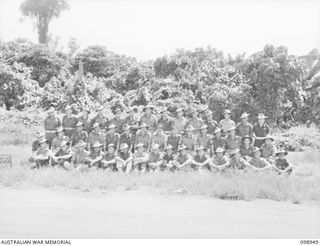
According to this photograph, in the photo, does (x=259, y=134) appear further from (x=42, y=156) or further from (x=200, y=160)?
(x=42, y=156)

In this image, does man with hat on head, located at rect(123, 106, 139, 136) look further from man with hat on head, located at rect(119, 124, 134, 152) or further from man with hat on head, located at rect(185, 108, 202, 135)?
man with hat on head, located at rect(185, 108, 202, 135)

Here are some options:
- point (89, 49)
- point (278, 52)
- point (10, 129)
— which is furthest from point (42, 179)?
point (89, 49)

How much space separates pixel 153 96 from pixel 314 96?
21.5 feet

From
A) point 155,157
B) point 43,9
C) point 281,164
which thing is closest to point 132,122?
point 155,157

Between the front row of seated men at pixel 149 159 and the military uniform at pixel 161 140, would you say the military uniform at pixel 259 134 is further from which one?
the military uniform at pixel 161 140

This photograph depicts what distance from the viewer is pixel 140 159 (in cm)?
1016

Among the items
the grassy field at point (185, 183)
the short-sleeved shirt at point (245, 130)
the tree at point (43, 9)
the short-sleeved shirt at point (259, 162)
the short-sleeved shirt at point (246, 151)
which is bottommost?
the grassy field at point (185, 183)

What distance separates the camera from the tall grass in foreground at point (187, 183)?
808cm

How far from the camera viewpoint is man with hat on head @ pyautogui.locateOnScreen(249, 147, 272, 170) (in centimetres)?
974

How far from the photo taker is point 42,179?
9.05 m

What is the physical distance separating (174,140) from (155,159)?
0.77 meters

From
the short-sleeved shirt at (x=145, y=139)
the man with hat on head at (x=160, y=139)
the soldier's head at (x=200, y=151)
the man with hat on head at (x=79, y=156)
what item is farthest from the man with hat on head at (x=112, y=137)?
the soldier's head at (x=200, y=151)

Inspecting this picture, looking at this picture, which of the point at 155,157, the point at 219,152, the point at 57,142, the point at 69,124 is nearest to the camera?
the point at 219,152

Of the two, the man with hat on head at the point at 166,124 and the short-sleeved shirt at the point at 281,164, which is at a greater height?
the man with hat on head at the point at 166,124
